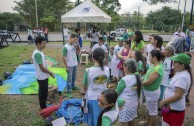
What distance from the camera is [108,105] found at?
2318 millimetres

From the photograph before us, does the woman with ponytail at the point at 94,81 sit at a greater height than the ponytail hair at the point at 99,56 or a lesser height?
lesser

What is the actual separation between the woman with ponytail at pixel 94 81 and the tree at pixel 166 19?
41282 mm

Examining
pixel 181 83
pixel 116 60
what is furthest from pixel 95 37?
pixel 181 83

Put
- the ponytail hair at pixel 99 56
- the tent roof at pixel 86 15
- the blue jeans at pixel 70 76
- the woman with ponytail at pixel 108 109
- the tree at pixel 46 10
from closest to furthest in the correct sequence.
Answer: the woman with ponytail at pixel 108 109, the ponytail hair at pixel 99 56, the blue jeans at pixel 70 76, the tent roof at pixel 86 15, the tree at pixel 46 10

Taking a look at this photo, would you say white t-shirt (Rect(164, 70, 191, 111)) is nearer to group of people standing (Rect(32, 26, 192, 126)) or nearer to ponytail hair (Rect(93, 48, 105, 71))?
group of people standing (Rect(32, 26, 192, 126))

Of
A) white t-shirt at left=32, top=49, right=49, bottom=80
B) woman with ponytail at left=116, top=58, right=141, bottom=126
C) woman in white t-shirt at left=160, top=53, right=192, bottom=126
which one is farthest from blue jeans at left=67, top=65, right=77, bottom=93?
woman in white t-shirt at left=160, top=53, right=192, bottom=126

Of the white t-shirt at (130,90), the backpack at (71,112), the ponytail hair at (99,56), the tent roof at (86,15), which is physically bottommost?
the backpack at (71,112)

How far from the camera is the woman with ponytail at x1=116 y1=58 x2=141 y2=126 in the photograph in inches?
122

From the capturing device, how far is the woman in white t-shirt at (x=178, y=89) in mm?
2733

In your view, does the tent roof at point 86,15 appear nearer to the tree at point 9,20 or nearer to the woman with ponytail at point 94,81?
the woman with ponytail at point 94,81

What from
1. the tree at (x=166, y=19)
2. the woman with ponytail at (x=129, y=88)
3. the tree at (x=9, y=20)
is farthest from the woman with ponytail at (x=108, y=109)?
the tree at (x=9, y=20)

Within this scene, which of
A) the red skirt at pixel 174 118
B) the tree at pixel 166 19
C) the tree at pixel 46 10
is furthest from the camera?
the tree at pixel 46 10

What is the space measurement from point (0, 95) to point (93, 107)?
3.97 meters

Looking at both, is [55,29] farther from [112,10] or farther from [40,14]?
[112,10]
